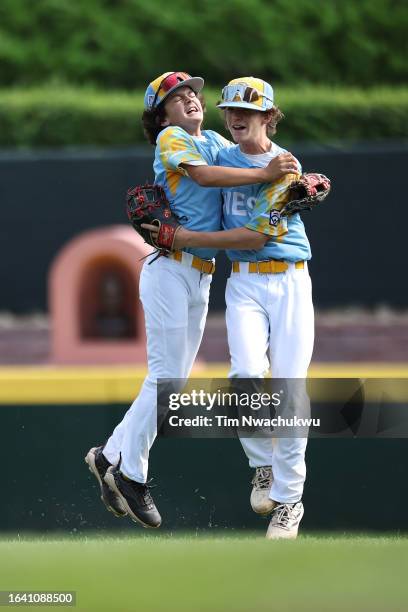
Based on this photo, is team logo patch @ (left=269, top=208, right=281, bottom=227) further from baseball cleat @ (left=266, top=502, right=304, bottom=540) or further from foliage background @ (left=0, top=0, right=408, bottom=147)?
foliage background @ (left=0, top=0, right=408, bottom=147)

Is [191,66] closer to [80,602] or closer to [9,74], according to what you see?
[9,74]

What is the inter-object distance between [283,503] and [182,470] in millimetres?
730

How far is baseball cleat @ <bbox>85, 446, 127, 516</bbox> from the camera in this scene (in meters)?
5.66

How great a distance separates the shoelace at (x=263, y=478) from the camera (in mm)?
5582

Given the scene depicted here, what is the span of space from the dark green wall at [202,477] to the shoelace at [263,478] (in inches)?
15.5

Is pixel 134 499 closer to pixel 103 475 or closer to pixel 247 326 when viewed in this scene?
pixel 103 475

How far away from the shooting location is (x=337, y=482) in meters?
6.03

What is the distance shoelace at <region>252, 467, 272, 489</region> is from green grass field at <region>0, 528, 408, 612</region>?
0.26 metres

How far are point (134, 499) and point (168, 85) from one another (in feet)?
5.65

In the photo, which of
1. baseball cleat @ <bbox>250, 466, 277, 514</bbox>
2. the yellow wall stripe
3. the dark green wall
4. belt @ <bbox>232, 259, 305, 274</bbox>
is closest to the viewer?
belt @ <bbox>232, 259, 305, 274</bbox>

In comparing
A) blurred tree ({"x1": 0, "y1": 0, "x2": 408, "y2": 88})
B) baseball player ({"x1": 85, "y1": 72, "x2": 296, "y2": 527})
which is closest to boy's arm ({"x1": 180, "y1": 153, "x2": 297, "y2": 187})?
baseball player ({"x1": 85, "y1": 72, "x2": 296, "y2": 527})

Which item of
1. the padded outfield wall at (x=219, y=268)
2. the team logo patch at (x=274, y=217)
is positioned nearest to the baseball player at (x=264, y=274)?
the team logo patch at (x=274, y=217)

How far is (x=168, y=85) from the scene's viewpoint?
17.8ft

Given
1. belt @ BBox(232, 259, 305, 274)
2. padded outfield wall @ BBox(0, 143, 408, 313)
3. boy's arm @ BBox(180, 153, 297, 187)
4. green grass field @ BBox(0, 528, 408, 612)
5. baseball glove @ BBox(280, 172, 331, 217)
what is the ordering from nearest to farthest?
1. green grass field @ BBox(0, 528, 408, 612)
2. boy's arm @ BBox(180, 153, 297, 187)
3. baseball glove @ BBox(280, 172, 331, 217)
4. belt @ BBox(232, 259, 305, 274)
5. padded outfield wall @ BBox(0, 143, 408, 313)
